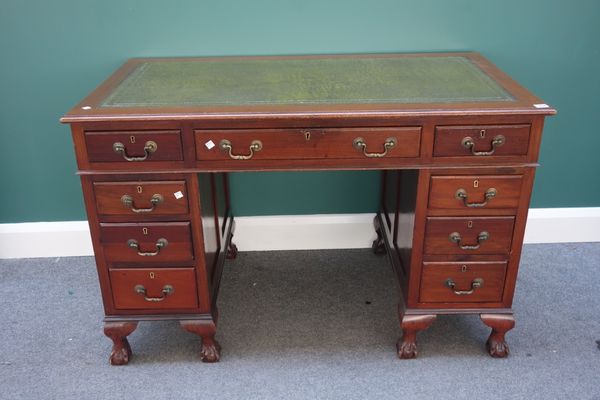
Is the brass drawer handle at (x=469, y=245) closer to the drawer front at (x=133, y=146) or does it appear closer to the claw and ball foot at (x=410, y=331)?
the claw and ball foot at (x=410, y=331)

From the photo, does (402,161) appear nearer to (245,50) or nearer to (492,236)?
(492,236)

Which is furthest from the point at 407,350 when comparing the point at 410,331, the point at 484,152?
the point at 484,152

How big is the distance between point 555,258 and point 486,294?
743mm

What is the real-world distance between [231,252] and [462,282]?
0.95 metres

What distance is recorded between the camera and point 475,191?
1543 mm

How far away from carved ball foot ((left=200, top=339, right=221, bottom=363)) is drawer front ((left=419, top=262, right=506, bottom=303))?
25.2 inches

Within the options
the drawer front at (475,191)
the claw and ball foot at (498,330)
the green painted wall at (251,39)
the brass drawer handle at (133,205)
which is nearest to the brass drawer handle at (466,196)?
the drawer front at (475,191)

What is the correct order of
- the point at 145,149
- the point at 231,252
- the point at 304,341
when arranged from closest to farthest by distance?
the point at 145,149
the point at 304,341
the point at 231,252

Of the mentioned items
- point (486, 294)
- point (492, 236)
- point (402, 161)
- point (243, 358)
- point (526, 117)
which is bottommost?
point (243, 358)

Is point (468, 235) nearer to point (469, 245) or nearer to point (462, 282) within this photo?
point (469, 245)

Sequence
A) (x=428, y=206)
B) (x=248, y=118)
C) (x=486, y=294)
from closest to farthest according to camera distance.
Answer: (x=248, y=118), (x=428, y=206), (x=486, y=294)

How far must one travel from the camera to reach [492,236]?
5.26 feet

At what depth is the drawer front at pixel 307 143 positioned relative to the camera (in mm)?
1469

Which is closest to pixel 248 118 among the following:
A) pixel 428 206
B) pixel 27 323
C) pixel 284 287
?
pixel 428 206
